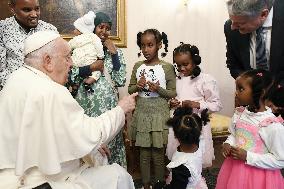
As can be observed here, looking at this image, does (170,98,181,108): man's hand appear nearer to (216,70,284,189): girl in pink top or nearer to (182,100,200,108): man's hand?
(182,100,200,108): man's hand

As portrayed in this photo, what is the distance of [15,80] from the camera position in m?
2.49

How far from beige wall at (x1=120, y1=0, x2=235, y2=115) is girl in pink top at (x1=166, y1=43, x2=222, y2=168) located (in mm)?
1732

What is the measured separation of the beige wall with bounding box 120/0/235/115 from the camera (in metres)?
5.78

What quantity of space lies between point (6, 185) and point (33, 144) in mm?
331

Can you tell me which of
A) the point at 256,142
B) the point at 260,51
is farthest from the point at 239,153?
the point at 260,51

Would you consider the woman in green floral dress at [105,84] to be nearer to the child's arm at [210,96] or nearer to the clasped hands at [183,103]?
the clasped hands at [183,103]

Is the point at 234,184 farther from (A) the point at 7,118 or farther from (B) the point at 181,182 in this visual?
(A) the point at 7,118

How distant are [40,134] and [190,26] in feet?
14.1

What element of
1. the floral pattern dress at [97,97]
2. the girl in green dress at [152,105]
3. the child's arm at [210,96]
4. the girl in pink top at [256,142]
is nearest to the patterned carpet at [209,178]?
the girl in green dress at [152,105]

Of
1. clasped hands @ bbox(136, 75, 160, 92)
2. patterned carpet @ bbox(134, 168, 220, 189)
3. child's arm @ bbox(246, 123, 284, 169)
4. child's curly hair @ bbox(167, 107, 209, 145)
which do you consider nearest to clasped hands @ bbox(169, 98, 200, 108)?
clasped hands @ bbox(136, 75, 160, 92)

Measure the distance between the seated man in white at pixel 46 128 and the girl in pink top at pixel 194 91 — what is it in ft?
5.47

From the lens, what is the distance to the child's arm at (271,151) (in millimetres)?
2664

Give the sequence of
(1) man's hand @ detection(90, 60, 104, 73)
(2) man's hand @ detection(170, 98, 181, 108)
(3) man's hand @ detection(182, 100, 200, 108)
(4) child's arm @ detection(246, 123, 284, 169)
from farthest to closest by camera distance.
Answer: (2) man's hand @ detection(170, 98, 181, 108)
(3) man's hand @ detection(182, 100, 200, 108)
(1) man's hand @ detection(90, 60, 104, 73)
(4) child's arm @ detection(246, 123, 284, 169)

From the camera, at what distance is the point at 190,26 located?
20.2ft
